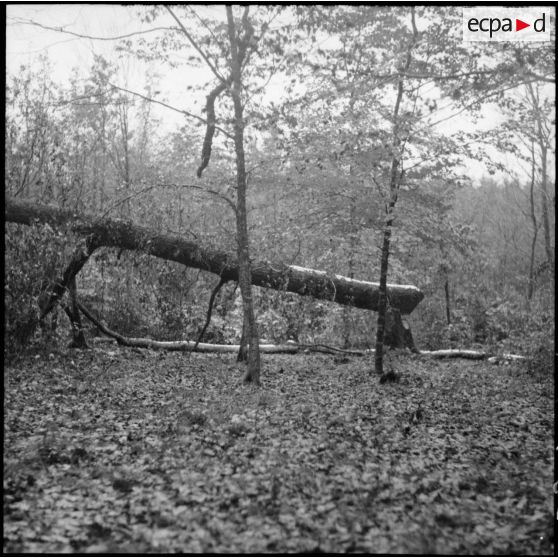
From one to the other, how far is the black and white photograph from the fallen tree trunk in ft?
0.22

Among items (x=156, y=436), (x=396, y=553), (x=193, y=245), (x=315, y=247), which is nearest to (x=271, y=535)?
(x=396, y=553)

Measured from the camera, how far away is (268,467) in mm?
5617

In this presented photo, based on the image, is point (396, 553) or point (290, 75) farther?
point (290, 75)

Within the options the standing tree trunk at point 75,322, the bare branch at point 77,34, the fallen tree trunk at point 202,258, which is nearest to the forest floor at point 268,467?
the standing tree trunk at point 75,322

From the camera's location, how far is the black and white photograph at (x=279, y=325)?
4.69 metres

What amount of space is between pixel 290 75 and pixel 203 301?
27.7 feet

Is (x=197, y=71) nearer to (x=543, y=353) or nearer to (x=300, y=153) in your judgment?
(x=300, y=153)

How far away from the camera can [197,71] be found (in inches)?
374

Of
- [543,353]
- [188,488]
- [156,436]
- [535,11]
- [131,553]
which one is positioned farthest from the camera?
[543,353]

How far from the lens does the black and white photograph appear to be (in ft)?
15.4

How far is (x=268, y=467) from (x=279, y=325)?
1007 centimetres

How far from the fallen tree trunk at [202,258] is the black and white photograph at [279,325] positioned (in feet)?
0.22

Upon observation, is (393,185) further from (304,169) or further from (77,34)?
(77,34)

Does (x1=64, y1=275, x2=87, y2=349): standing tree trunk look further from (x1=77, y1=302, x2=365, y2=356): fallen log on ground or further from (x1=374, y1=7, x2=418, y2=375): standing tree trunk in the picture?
(x1=374, y1=7, x2=418, y2=375): standing tree trunk
